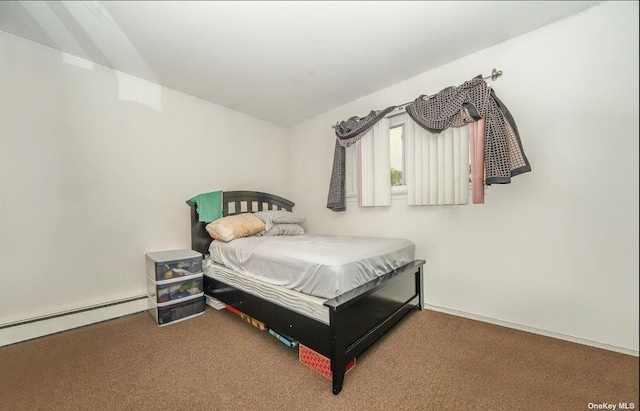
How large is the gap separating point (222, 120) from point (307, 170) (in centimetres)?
130

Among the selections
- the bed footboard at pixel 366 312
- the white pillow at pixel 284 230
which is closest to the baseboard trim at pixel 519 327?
the bed footboard at pixel 366 312

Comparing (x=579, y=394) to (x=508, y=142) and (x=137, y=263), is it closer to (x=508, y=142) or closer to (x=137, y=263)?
(x=508, y=142)

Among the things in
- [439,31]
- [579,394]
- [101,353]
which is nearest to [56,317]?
[101,353]

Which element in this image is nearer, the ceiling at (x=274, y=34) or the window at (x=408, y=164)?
the ceiling at (x=274, y=34)

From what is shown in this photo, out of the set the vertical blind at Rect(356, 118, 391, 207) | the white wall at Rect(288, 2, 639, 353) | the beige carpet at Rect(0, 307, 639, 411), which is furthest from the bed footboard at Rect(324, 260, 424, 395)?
the vertical blind at Rect(356, 118, 391, 207)

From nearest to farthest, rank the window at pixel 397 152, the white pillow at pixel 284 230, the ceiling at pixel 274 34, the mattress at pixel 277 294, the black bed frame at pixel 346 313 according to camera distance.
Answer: the black bed frame at pixel 346 313 < the mattress at pixel 277 294 < the ceiling at pixel 274 34 < the window at pixel 397 152 < the white pillow at pixel 284 230

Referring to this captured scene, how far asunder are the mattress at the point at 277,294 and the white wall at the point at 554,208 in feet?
3.81

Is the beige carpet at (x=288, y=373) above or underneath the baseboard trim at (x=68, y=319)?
underneath

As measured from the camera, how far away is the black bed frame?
4.36 ft

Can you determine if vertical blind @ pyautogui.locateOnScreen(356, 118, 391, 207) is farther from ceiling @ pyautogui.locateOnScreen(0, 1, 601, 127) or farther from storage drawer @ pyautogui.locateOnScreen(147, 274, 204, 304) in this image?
storage drawer @ pyautogui.locateOnScreen(147, 274, 204, 304)

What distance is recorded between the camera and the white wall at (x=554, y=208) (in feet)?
2.05

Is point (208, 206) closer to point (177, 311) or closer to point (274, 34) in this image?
point (177, 311)

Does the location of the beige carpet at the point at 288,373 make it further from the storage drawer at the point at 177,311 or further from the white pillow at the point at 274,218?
the white pillow at the point at 274,218

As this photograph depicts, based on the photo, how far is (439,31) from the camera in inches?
72.6
